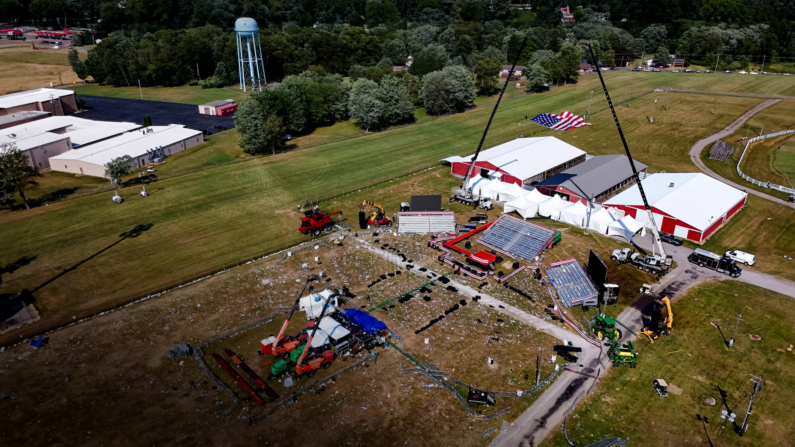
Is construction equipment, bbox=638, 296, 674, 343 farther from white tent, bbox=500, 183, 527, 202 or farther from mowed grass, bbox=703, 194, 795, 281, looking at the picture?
white tent, bbox=500, 183, 527, 202

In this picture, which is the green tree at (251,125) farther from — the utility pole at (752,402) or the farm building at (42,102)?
the utility pole at (752,402)

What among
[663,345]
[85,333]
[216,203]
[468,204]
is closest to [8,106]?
[216,203]

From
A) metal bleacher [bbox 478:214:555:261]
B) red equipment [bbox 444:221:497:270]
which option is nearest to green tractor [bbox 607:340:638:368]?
red equipment [bbox 444:221:497:270]

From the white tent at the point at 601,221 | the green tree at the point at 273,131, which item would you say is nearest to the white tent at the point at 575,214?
the white tent at the point at 601,221

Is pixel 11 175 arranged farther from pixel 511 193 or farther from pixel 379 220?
pixel 511 193

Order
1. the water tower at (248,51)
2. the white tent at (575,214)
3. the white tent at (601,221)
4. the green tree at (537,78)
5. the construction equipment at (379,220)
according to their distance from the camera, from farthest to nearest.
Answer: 1. the green tree at (537,78)
2. the water tower at (248,51)
3. the construction equipment at (379,220)
4. the white tent at (575,214)
5. the white tent at (601,221)

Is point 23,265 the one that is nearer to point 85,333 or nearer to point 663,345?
point 85,333

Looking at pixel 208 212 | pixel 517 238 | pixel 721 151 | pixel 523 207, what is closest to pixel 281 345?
pixel 517 238
